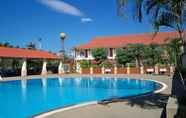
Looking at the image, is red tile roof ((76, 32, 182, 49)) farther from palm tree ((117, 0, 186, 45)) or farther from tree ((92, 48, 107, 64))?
palm tree ((117, 0, 186, 45))

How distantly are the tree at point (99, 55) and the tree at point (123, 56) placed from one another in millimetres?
2697

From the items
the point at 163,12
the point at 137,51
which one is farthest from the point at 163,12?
the point at 137,51

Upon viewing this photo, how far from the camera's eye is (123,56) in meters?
39.8

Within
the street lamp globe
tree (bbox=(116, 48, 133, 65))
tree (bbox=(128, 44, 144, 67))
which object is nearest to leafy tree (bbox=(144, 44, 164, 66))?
tree (bbox=(128, 44, 144, 67))

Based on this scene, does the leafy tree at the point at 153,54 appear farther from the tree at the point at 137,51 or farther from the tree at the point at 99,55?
the tree at the point at 99,55

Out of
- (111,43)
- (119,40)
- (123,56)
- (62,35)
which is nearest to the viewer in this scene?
(123,56)

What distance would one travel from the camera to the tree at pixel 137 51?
38.0 m

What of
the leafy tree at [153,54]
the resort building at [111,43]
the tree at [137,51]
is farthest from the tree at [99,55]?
the leafy tree at [153,54]

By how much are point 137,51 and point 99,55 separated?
21.8ft

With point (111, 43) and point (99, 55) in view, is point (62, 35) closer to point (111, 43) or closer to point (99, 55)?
point (99, 55)

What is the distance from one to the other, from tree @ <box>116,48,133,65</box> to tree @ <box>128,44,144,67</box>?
2.12 feet

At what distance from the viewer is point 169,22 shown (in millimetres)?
Answer: 8461

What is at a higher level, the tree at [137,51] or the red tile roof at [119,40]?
the red tile roof at [119,40]

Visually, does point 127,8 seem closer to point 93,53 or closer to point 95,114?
point 95,114
